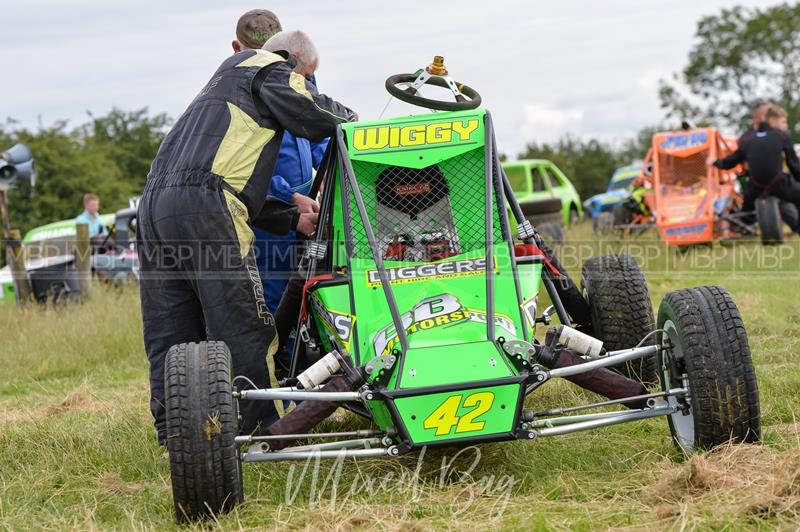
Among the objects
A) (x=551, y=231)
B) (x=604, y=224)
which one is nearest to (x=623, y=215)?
(x=604, y=224)

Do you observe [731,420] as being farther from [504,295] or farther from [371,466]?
[371,466]

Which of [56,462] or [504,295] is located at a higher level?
[504,295]

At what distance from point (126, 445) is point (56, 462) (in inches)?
14.4

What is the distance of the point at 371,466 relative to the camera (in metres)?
4.22

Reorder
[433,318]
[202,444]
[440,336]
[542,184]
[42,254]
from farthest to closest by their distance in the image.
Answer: [542,184] → [42,254] → [433,318] → [440,336] → [202,444]

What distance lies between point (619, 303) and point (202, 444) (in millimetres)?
2470

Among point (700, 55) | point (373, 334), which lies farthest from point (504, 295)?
point (700, 55)

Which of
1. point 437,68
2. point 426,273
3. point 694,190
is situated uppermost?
point 437,68

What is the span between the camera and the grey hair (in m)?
5.19

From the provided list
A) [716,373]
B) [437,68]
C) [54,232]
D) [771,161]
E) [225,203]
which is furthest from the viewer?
[54,232]

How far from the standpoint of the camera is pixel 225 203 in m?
4.59

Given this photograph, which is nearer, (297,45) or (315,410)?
(315,410)

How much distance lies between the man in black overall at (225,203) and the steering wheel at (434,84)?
0.31 metres

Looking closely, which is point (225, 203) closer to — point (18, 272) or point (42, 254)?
point (18, 272)
